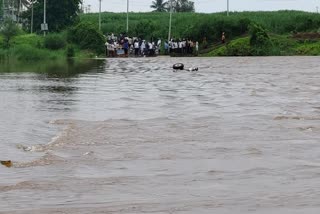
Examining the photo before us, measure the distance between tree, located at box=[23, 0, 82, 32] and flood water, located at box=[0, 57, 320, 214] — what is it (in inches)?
1880

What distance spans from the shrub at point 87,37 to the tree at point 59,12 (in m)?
11.4

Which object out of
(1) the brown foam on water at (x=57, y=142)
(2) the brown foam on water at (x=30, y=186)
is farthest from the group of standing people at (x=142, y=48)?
(2) the brown foam on water at (x=30, y=186)

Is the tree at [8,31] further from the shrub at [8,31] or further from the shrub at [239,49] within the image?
the shrub at [239,49]

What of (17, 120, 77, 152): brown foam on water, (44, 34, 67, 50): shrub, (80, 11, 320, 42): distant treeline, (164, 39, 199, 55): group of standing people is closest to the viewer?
(17, 120, 77, 152): brown foam on water

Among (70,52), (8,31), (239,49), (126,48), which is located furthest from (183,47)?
(8,31)

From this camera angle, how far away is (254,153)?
9.12m

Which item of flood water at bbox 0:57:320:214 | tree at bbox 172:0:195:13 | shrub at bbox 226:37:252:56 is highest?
tree at bbox 172:0:195:13

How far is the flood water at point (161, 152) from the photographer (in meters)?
6.56

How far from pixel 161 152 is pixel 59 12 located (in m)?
58.4

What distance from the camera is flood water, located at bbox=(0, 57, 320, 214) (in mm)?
6562

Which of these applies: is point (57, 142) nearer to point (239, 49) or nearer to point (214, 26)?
point (239, 49)

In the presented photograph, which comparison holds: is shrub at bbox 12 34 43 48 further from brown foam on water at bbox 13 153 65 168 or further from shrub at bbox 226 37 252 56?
brown foam on water at bbox 13 153 65 168

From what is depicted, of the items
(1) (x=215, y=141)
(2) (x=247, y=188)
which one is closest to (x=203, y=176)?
(2) (x=247, y=188)

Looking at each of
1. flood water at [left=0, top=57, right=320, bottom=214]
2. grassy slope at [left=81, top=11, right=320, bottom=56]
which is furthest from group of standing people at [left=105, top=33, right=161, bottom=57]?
flood water at [left=0, top=57, right=320, bottom=214]
